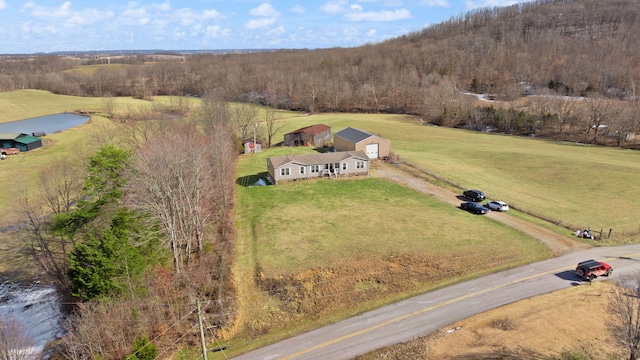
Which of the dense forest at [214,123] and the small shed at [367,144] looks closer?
the dense forest at [214,123]

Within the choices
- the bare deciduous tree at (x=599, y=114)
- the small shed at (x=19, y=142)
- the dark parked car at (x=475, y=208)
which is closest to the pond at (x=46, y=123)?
the small shed at (x=19, y=142)

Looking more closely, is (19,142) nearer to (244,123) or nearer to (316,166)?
(244,123)

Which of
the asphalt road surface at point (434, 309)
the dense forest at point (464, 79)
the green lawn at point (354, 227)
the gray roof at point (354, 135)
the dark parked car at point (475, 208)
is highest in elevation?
the dense forest at point (464, 79)

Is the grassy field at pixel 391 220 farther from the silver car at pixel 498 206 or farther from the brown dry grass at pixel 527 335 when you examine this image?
the brown dry grass at pixel 527 335

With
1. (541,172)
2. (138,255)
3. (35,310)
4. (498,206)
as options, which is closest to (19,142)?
(35,310)

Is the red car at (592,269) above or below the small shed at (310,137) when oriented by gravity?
below

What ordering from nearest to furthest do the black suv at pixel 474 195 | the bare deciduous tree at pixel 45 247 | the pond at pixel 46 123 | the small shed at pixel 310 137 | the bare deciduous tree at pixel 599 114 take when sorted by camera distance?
the bare deciduous tree at pixel 45 247
the black suv at pixel 474 195
the small shed at pixel 310 137
the bare deciduous tree at pixel 599 114
the pond at pixel 46 123

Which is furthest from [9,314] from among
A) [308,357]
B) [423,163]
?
[423,163]
